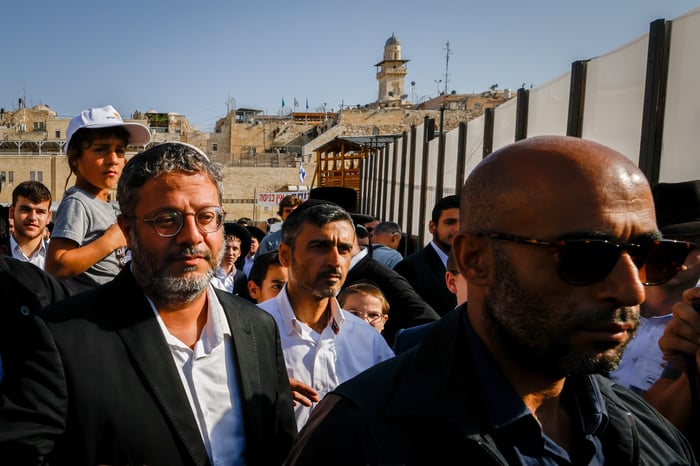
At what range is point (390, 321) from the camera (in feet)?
14.6

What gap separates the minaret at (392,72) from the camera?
10569 cm

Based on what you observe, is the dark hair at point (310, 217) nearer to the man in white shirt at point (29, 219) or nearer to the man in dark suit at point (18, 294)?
the man in dark suit at point (18, 294)

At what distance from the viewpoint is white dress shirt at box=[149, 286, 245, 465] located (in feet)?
6.73

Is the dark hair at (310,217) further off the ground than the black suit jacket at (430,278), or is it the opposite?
the dark hair at (310,217)

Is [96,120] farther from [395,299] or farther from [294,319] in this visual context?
[395,299]

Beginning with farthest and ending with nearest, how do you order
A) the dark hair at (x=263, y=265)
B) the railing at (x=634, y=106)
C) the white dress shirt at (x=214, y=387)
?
the dark hair at (x=263, y=265) → the railing at (x=634, y=106) → the white dress shirt at (x=214, y=387)

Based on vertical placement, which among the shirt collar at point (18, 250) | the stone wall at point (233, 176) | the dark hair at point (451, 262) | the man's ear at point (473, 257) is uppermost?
the man's ear at point (473, 257)

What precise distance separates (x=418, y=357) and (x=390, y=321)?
9.70ft

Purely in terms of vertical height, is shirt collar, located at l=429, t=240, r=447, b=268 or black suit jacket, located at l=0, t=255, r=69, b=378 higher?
black suit jacket, located at l=0, t=255, r=69, b=378

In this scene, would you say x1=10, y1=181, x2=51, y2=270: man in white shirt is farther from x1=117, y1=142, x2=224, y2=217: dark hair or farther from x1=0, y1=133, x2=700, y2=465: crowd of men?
x1=117, y1=142, x2=224, y2=217: dark hair

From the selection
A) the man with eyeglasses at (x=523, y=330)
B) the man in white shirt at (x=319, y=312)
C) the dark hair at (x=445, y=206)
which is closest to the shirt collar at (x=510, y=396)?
the man with eyeglasses at (x=523, y=330)

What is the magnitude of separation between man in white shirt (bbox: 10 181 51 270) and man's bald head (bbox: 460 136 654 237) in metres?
5.45

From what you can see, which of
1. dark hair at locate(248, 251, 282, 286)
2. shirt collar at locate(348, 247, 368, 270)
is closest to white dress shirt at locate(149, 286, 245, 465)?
dark hair at locate(248, 251, 282, 286)

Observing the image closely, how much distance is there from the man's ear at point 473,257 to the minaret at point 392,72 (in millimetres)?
103815
